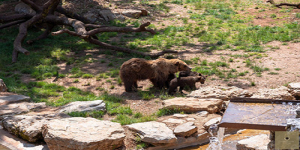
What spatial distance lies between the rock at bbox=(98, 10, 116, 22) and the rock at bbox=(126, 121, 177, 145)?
37.0ft

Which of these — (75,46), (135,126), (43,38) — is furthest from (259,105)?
(43,38)

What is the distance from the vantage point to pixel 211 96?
344 inches

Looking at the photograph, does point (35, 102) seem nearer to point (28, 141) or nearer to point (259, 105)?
point (28, 141)

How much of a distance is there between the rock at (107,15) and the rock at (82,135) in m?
11.5

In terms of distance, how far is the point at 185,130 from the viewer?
22.0 feet

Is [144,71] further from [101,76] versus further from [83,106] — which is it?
[83,106]

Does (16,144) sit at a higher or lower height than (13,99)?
lower

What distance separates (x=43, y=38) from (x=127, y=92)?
683 cm

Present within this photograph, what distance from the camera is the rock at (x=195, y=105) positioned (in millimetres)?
7871

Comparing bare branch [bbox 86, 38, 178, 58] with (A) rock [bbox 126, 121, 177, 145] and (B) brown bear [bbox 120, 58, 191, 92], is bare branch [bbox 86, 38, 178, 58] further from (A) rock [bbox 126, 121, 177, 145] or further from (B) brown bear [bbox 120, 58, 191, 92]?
(A) rock [bbox 126, 121, 177, 145]

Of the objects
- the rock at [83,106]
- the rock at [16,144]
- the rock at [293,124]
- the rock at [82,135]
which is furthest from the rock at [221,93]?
the rock at [16,144]

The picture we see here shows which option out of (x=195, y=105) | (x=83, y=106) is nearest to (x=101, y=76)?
(x=83, y=106)

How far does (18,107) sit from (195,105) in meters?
4.19

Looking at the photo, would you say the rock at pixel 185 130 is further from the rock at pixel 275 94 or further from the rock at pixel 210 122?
the rock at pixel 275 94
